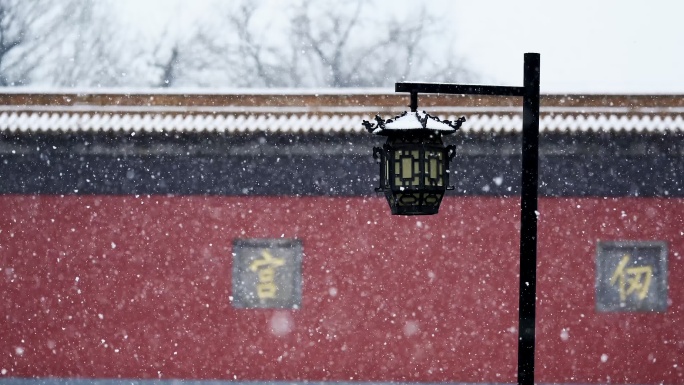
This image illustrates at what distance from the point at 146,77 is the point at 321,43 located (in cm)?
580

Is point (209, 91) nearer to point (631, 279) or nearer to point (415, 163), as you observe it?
point (631, 279)

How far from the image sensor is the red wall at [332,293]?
937 cm

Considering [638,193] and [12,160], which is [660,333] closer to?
[638,193]

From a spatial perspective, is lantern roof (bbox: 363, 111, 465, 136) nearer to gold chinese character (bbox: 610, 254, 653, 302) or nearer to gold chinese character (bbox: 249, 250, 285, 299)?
gold chinese character (bbox: 249, 250, 285, 299)

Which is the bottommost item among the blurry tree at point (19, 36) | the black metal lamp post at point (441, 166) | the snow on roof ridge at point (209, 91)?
the black metal lamp post at point (441, 166)

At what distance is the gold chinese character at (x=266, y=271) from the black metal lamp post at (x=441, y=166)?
5521 millimetres

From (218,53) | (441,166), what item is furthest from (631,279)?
(218,53)

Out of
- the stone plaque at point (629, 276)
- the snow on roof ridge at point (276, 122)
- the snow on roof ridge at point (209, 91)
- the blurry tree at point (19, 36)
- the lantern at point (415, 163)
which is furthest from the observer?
the blurry tree at point (19, 36)

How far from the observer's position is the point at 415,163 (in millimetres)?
4113

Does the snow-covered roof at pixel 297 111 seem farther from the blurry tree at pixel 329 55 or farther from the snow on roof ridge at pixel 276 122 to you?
the blurry tree at pixel 329 55

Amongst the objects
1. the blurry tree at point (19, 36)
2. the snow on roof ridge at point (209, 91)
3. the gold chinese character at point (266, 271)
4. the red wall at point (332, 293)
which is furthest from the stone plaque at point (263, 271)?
the blurry tree at point (19, 36)

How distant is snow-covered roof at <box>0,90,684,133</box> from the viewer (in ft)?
29.9

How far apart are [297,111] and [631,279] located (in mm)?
4449

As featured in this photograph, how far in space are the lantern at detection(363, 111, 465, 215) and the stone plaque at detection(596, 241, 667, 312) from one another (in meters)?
5.86
